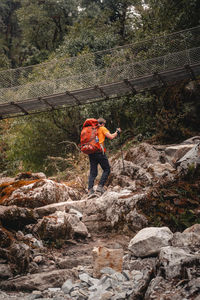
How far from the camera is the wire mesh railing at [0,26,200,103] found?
287 inches

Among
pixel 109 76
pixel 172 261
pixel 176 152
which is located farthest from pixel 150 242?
pixel 109 76

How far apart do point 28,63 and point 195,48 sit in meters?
17.1

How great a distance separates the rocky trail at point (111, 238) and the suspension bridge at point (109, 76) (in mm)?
1758

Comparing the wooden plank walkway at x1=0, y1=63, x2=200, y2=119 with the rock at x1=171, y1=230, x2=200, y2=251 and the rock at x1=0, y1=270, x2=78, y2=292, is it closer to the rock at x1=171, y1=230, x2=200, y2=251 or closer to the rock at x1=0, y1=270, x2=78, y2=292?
the rock at x1=171, y1=230, x2=200, y2=251

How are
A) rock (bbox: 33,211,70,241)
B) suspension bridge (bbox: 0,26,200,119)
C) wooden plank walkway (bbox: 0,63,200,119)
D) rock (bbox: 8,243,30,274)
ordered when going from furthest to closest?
suspension bridge (bbox: 0,26,200,119) → wooden plank walkway (bbox: 0,63,200,119) → rock (bbox: 33,211,70,241) → rock (bbox: 8,243,30,274)

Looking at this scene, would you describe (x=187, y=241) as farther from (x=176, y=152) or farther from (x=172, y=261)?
(x=176, y=152)

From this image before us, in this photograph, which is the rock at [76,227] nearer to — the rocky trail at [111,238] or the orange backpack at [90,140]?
the rocky trail at [111,238]

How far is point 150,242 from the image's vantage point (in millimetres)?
3275

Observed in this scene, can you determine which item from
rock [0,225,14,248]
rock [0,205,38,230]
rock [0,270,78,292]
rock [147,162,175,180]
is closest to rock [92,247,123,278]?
rock [0,270,78,292]

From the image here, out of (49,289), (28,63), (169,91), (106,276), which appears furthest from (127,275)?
(28,63)

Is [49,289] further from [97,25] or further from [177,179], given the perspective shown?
[97,25]

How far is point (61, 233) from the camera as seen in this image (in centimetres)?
444

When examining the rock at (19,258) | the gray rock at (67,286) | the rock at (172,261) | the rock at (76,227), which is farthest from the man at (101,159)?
the rock at (172,261)

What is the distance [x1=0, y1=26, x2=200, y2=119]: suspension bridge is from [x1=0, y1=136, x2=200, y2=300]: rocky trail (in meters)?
1.76
